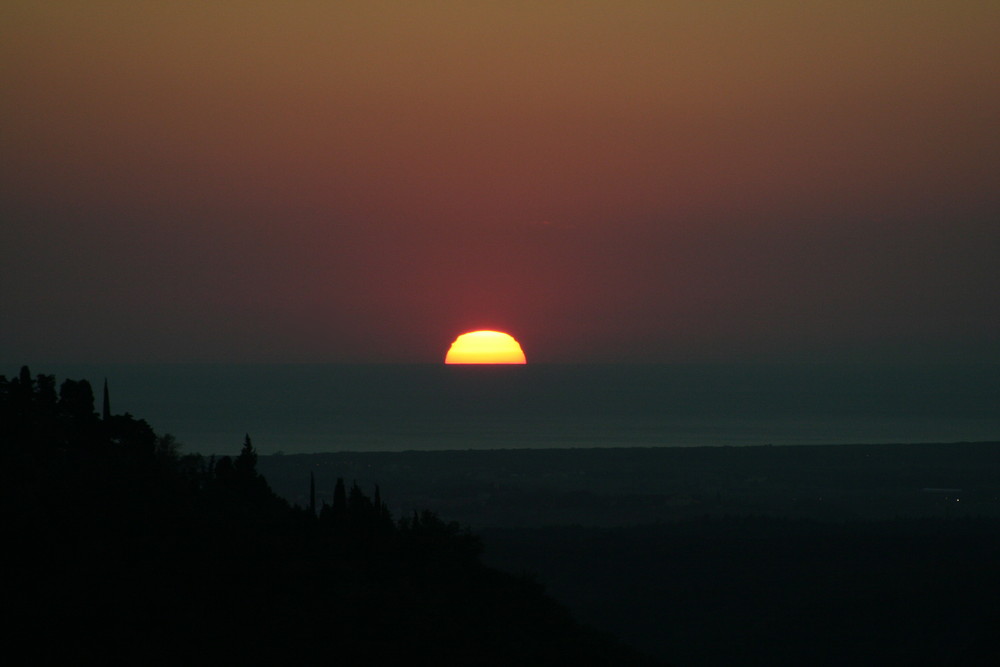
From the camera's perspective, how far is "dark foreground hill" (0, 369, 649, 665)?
37000 mm

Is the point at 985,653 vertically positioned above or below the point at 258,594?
below

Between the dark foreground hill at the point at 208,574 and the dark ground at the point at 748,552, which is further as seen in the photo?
the dark ground at the point at 748,552

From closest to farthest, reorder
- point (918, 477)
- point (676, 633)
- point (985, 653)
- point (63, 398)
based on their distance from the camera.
→ point (63, 398), point (985, 653), point (676, 633), point (918, 477)

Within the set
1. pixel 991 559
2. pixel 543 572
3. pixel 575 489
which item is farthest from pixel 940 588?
pixel 575 489

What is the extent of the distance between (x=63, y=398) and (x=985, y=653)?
185ft

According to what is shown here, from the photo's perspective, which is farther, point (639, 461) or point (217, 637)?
point (639, 461)

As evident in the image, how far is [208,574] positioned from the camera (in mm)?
41781

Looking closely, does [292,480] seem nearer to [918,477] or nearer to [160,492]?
[918,477]

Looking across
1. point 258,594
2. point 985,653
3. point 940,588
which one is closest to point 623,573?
point 940,588

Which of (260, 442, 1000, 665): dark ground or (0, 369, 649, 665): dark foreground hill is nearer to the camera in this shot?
(0, 369, 649, 665): dark foreground hill

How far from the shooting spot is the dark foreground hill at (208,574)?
1457 inches

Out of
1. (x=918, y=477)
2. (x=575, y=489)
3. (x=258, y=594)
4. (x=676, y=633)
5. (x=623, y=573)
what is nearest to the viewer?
(x=258, y=594)

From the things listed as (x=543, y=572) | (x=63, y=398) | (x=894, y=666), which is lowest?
(x=894, y=666)

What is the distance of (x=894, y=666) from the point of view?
78438 mm
